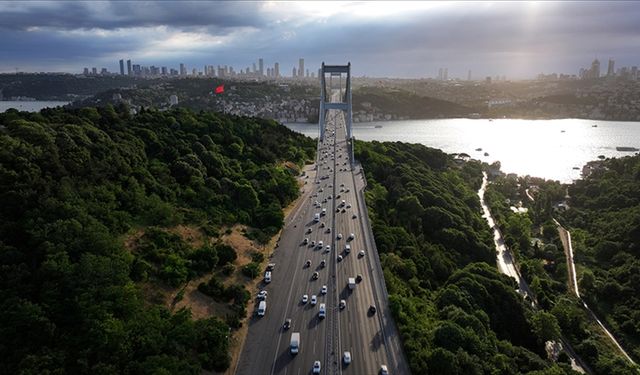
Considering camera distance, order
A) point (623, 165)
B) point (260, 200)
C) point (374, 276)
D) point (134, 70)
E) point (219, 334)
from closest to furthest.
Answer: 1. point (219, 334)
2. point (374, 276)
3. point (260, 200)
4. point (623, 165)
5. point (134, 70)

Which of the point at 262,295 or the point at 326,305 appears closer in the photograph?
the point at 326,305

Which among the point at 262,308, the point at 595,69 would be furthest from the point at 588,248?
the point at 595,69

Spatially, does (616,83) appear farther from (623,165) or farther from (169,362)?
(169,362)

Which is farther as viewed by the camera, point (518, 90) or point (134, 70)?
point (134, 70)

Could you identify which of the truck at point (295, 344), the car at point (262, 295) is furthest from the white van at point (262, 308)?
the truck at point (295, 344)

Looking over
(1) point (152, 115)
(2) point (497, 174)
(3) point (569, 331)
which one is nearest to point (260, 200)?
(1) point (152, 115)

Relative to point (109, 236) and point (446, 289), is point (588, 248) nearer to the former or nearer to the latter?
point (446, 289)
